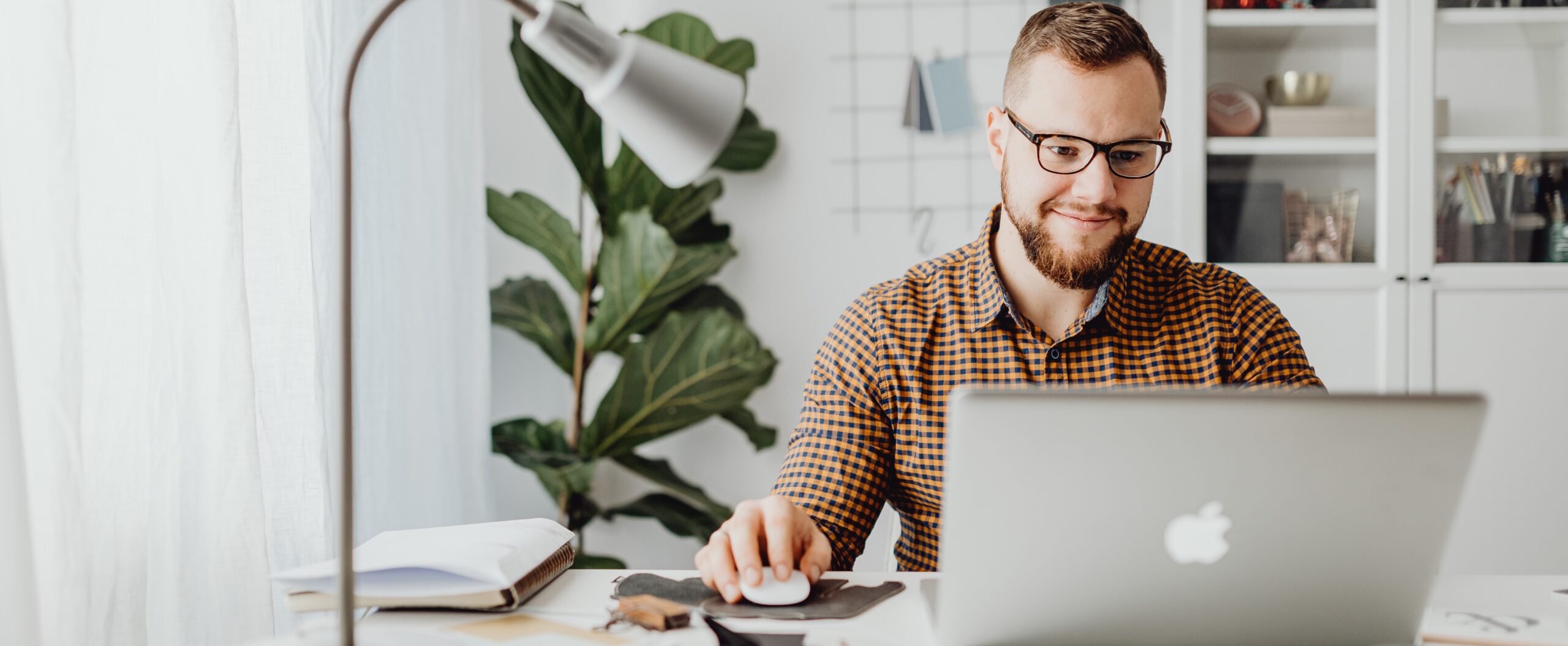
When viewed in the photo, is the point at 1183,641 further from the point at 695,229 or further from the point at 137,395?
the point at 695,229

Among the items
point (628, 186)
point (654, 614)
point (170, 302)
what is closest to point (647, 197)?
point (628, 186)

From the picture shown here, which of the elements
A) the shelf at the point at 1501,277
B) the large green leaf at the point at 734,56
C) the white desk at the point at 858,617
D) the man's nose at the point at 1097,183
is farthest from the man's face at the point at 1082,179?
the shelf at the point at 1501,277

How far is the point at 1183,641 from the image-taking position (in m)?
0.72

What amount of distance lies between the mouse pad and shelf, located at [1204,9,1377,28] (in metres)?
1.86

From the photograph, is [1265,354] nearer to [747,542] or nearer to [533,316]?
[747,542]

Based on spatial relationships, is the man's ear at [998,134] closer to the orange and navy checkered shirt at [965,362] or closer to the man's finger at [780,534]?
the orange and navy checkered shirt at [965,362]

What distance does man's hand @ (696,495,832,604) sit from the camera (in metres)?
0.89

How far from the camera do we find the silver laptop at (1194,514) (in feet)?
2.06

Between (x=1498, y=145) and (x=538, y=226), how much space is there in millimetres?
2185

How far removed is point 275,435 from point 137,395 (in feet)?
0.71

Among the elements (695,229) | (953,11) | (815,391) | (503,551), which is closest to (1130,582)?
(503,551)

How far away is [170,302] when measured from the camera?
1.06 m

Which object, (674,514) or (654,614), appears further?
(674,514)

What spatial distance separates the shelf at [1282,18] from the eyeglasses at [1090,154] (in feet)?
3.99
